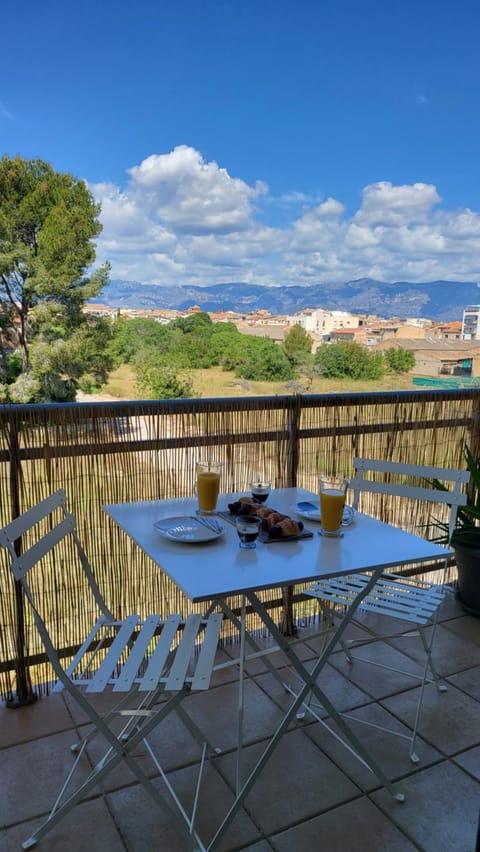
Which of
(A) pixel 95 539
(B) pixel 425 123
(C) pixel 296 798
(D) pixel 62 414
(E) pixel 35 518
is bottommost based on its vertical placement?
→ (C) pixel 296 798

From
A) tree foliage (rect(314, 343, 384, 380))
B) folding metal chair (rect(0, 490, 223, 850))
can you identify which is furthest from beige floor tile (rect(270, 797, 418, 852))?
tree foliage (rect(314, 343, 384, 380))

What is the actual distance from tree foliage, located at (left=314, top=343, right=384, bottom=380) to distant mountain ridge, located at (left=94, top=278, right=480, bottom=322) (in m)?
4.40

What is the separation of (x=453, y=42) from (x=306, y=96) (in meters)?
10.1

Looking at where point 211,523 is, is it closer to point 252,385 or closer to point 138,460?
point 138,460

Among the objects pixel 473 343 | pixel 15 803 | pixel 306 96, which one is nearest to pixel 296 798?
pixel 15 803

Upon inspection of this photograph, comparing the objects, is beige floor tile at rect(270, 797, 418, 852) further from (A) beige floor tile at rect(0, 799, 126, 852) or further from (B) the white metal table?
(A) beige floor tile at rect(0, 799, 126, 852)

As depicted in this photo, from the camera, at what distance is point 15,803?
5.80ft

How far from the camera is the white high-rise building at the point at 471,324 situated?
100.0 feet

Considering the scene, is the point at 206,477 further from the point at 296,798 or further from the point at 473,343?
the point at 473,343

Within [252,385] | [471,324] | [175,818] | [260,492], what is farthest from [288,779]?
[471,324]

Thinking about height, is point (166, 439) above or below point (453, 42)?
below

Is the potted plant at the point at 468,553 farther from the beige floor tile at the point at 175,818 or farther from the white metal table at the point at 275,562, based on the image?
the beige floor tile at the point at 175,818

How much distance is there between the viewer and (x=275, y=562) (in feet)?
5.36

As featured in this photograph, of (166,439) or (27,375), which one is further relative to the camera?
(27,375)
